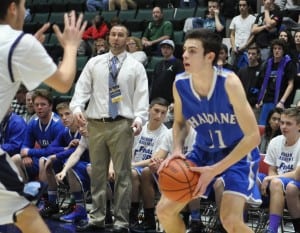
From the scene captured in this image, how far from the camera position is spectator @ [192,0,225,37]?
32.1 feet

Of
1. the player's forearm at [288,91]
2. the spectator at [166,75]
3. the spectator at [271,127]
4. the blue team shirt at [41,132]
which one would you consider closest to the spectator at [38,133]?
the blue team shirt at [41,132]

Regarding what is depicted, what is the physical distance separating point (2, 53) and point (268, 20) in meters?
6.66

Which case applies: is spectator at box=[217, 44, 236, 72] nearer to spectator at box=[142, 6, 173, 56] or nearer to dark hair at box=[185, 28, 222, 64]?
dark hair at box=[185, 28, 222, 64]

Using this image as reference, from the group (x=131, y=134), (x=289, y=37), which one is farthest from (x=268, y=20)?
(x=131, y=134)

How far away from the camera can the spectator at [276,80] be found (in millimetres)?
7246

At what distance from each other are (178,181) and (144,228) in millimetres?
2265

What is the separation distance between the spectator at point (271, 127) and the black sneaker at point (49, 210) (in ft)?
7.44

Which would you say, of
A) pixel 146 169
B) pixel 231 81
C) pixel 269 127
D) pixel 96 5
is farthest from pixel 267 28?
pixel 231 81

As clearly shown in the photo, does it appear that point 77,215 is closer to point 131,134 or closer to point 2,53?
point 131,134

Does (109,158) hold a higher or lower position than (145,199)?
higher

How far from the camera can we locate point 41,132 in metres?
6.80

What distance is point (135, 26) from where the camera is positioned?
453 inches

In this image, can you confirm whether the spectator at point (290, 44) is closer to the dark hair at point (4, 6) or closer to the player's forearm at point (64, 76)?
the player's forearm at point (64, 76)

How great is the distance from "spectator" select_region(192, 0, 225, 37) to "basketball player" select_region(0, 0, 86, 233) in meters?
6.92
